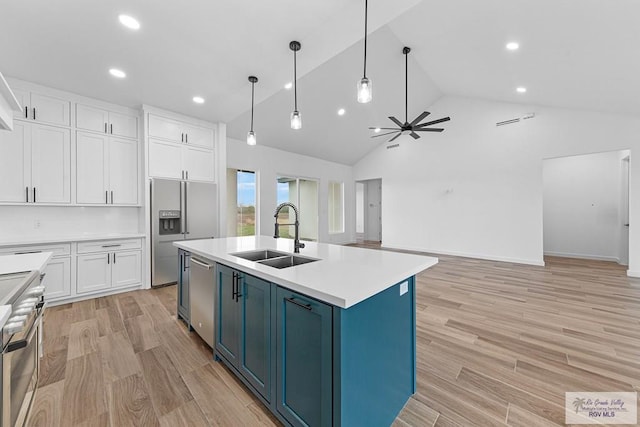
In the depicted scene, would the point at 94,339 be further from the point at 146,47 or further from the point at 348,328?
the point at 146,47

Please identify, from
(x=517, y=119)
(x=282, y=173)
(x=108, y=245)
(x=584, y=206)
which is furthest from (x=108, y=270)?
(x=584, y=206)

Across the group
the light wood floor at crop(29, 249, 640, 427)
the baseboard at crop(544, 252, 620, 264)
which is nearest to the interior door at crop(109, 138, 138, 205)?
the light wood floor at crop(29, 249, 640, 427)

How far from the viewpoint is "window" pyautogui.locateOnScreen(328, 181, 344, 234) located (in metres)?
8.44

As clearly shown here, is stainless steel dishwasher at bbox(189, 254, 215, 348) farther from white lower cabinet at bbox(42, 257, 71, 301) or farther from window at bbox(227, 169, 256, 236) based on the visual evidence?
window at bbox(227, 169, 256, 236)

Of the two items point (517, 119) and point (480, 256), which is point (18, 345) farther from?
point (517, 119)

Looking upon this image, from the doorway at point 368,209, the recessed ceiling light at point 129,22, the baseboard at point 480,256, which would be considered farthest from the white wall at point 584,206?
the recessed ceiling light at point 129,22

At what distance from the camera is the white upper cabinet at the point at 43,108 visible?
10.2 feet

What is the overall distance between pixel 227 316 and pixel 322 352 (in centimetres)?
101

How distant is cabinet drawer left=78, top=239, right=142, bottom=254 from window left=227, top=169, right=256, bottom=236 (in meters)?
2.15

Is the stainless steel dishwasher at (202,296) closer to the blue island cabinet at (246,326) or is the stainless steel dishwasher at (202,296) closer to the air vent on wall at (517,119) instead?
the blue island cabinet at (246,326)

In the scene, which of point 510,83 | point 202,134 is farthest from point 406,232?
point 202,134

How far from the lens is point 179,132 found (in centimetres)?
421

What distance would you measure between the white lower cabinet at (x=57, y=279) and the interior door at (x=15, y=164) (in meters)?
0.88

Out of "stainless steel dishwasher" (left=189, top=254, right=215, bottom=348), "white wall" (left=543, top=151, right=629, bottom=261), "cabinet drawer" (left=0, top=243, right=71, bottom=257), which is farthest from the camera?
"white wall" (left=543, top=151, right=629, bottom=261)
